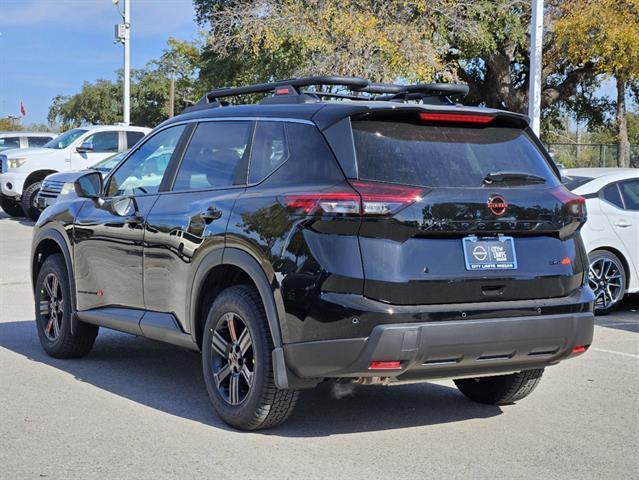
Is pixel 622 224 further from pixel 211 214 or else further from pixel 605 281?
pixel 211 214

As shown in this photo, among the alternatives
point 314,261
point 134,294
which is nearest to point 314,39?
point 134,294

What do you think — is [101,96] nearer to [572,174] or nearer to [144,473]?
[572,174]

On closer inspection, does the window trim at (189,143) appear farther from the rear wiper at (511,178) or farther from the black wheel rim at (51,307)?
the black wheel rim at (51,307)

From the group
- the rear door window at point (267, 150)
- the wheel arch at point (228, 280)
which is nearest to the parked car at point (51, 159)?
the wheel arch at point (228, 280)

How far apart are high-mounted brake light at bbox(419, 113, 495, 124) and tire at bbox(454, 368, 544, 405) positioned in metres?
1.65

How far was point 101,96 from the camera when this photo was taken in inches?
3654

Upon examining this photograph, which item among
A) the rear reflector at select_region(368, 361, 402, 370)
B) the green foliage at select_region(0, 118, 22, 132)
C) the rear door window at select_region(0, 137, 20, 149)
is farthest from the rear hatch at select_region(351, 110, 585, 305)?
the green foliage at select_region(0, 118, 22, 132)

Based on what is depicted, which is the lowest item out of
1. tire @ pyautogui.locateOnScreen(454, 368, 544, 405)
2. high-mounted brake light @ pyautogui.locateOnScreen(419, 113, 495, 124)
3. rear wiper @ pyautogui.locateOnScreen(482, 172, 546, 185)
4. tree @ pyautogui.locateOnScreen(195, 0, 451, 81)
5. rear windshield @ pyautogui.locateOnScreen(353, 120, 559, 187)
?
tire @ pyautogui.locateOnScreen(454, 368, 544, 405)

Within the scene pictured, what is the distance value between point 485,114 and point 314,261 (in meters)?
1.43

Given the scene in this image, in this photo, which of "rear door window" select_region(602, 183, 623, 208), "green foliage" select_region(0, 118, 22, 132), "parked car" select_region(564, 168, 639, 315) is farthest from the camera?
"green foliage" select_region(0, 118, 22, 132)

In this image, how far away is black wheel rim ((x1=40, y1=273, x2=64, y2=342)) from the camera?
7773mm

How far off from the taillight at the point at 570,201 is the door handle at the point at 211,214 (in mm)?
1942

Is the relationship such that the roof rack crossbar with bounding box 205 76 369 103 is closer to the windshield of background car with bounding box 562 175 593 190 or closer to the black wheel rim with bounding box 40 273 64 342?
the black wheel rim with bounding box 40 273 64 342

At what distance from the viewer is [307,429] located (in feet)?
19.2
